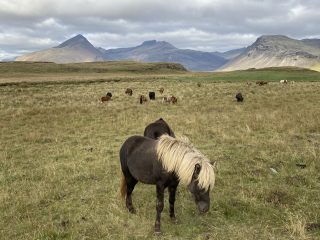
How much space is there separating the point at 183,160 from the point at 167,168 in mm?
434

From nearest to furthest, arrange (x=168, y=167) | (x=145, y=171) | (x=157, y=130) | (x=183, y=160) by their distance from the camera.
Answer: (x=183, y=160) → (x=168, y=167) → (x=145, y=171) → (x=157, y=130)

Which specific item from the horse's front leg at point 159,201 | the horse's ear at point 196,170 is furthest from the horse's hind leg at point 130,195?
the horse's ear at point 196,170

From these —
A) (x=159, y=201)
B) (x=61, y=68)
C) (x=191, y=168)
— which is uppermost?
(x=61, y=68)

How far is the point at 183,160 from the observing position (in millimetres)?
7488

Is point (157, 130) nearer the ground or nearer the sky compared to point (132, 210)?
nearer the sky

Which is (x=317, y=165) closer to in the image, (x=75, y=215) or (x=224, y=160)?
(x=224, y=160)

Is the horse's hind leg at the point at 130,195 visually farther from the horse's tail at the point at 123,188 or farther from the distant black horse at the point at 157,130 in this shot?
the distant black horse at the point at 157,130

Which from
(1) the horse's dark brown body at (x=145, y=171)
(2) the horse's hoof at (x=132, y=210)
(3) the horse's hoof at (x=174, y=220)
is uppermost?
(1) the horse's dark brown body at (x=145, y=171)

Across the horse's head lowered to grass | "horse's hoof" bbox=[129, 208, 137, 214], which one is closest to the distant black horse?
"horse's hoof" bbox=[129, 208, 137, 214]

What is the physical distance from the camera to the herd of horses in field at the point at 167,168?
7.33 meters

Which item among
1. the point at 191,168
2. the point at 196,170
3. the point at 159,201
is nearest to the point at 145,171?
the point at 159,201

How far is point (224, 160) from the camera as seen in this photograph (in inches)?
541

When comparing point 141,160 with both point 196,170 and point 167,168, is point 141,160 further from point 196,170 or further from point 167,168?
point 196,170

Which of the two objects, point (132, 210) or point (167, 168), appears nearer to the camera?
point (167, 168)
